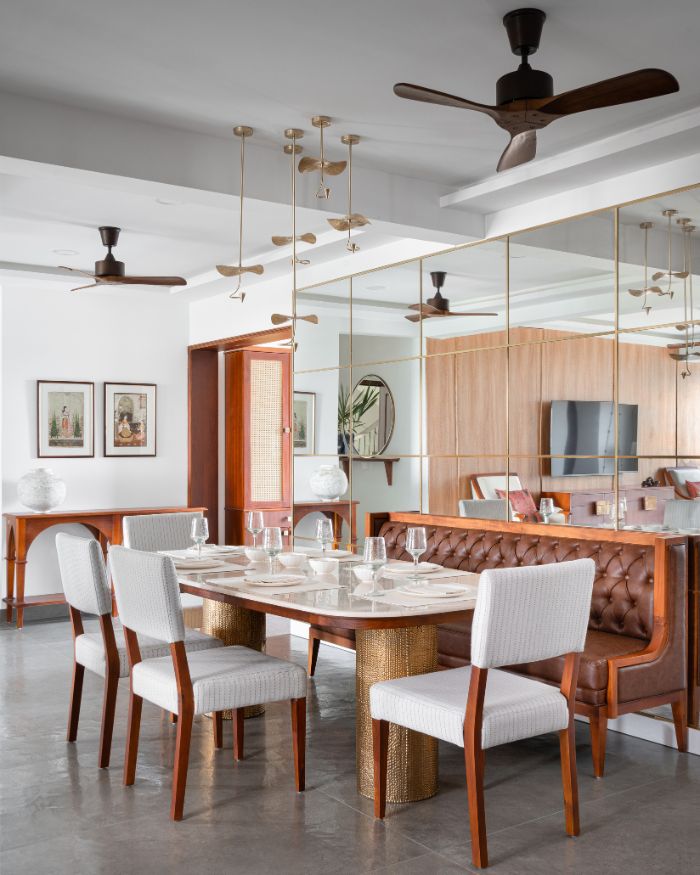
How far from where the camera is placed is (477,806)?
2.80m

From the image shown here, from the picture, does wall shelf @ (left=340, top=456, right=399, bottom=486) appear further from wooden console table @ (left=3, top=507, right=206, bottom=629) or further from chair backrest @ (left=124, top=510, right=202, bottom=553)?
wooden console table @ (left=3, top=507, right=206, bottom=629)

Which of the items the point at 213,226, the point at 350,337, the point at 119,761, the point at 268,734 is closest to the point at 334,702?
the point at 268,734

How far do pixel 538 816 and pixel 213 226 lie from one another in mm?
3852

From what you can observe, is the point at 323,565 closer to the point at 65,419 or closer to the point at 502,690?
the point at 502,690

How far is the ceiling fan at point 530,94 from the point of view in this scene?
2660 mm

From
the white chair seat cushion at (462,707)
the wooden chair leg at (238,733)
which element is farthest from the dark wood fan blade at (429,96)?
the wooden chair leg at (238,733)

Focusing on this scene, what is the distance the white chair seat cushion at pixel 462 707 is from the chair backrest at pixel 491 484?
5.69ft

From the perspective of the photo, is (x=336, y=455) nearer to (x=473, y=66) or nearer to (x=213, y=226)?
(x=213, y=226)

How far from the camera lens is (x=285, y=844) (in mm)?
2961

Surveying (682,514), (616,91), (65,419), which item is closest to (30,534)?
(65,419)

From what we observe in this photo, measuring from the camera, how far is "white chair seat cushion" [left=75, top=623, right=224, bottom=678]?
375 centimetres

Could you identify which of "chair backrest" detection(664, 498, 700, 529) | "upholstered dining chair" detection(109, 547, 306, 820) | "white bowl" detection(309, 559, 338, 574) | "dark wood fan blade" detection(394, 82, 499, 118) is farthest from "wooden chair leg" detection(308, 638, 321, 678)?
"dark wood fan blade" detection(394, 82, 499, 118)

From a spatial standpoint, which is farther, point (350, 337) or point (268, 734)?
point (350, 337)

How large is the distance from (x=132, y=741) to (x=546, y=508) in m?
2.33
